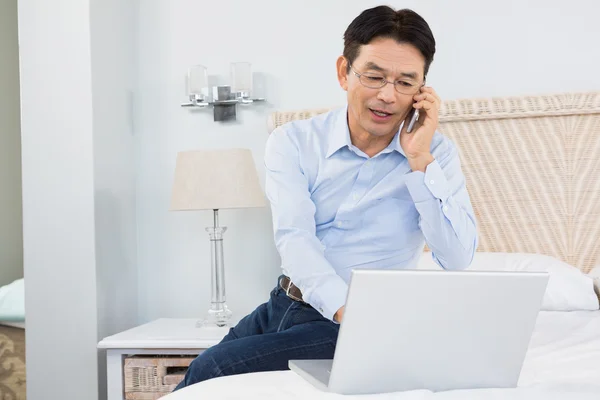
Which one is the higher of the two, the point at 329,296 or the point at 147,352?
the point at 329,296

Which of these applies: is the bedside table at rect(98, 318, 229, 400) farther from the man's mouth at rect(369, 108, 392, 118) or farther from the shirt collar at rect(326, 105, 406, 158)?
the man's mouth at rect(369, 108, 392, 118)

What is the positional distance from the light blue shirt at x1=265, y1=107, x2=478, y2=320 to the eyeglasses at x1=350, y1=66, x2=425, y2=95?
0.15 metres

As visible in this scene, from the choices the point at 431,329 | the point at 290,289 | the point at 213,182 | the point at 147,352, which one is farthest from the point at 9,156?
the point at 431,329

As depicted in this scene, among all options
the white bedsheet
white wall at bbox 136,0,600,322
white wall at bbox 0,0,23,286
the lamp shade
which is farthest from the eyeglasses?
white wall at bbox 0,0,23,286

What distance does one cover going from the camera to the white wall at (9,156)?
129 inches

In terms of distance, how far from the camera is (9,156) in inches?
130

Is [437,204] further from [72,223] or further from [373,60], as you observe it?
[72,223]

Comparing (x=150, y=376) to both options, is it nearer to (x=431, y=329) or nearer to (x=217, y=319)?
(x=217, y=319)

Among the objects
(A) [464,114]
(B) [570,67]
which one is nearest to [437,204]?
(A) [464,114]

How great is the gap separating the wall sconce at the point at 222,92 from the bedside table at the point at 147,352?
914mm

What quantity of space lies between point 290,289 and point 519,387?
0.72 metres

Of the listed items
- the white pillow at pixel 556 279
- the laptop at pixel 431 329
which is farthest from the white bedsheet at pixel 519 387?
the white pillow at pixel 556 279

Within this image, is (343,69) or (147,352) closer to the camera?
(343,69)

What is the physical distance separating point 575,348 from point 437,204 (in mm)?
433
